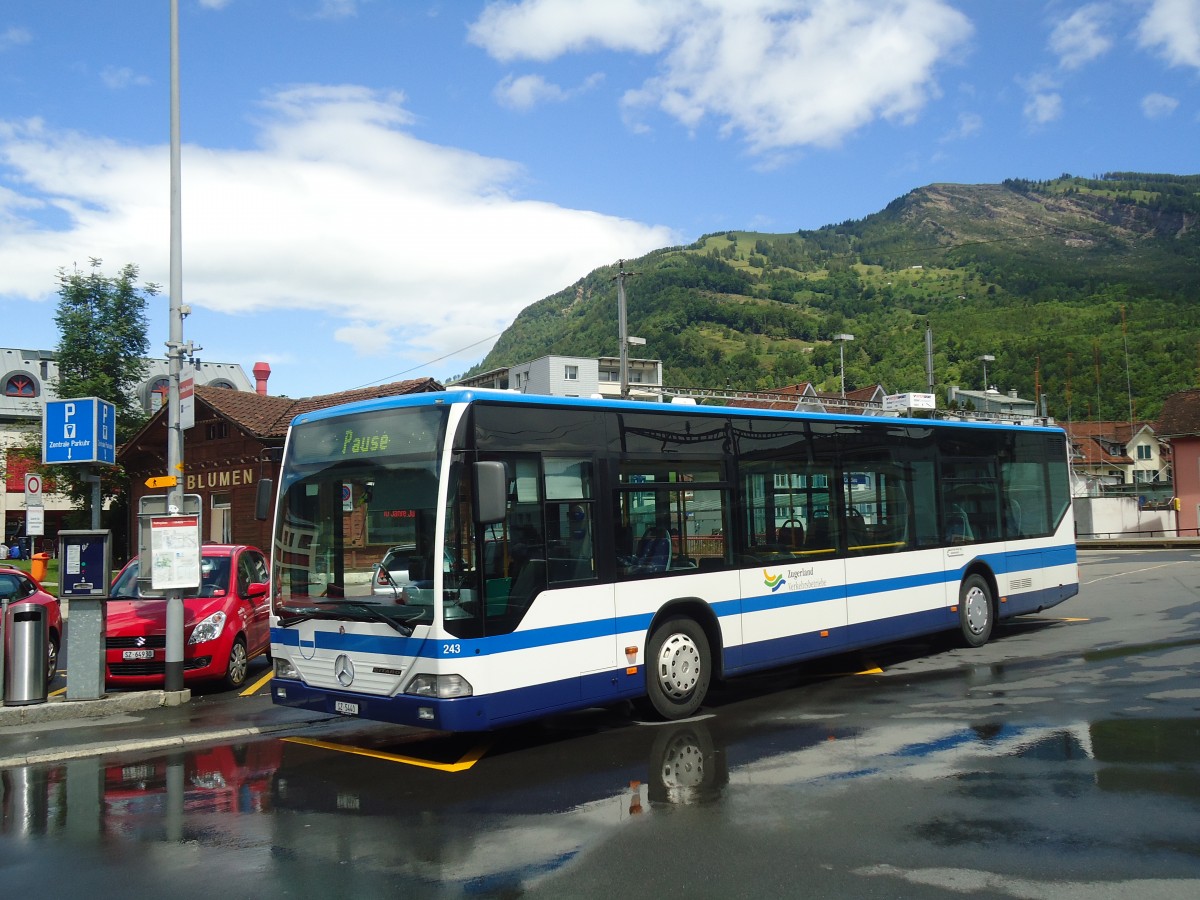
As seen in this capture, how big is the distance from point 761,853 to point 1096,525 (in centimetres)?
5414

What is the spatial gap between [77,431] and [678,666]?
529 inches

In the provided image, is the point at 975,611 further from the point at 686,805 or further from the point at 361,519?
the point at 361,519

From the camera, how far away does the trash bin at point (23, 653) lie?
1069 centimetres

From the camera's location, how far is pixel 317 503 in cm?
850

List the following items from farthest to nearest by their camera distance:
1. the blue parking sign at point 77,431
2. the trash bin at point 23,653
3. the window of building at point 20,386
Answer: the window of building at point 20,386 → the blue parking sign at point 77,431 → the trash bin at point 23,653

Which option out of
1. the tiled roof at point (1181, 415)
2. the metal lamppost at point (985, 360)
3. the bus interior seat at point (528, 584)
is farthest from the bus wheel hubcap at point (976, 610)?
the tiled roof at point (1181, 415)

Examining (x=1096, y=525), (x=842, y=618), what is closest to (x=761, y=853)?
(x=842, y=618)

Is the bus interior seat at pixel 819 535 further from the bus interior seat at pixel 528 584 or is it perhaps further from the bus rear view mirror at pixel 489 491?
the bus rear view mirror at pixel 489 491

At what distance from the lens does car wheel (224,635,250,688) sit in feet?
40.8

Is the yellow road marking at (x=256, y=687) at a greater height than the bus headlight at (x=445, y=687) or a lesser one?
lesser

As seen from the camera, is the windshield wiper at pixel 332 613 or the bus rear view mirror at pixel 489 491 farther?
the windshield wiper at pixel 332 613

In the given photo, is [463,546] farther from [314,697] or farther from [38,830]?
[38,830]

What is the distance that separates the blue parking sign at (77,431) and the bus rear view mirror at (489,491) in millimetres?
12741

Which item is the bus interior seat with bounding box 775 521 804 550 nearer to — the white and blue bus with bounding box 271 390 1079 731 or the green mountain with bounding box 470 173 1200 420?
the white and blue bus with bounding box 271 390 1079 731
